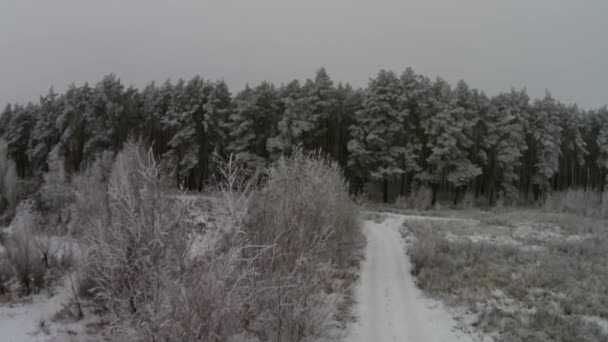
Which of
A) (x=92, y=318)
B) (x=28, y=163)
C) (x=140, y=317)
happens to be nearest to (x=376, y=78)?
(x=92, y=318)

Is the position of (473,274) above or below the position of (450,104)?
below

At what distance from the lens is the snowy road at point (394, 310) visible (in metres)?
6.95

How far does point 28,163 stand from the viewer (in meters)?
41.0

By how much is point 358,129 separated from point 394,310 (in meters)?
21.5

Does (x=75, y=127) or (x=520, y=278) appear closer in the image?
(x=520, y=278)

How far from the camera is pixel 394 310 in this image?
26.5 feet

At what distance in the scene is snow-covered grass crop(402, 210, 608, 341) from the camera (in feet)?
23.0

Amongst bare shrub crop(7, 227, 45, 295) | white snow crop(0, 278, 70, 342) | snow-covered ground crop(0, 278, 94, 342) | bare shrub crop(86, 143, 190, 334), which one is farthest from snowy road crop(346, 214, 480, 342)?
bare shrub crop(7, 227, 45, 295)

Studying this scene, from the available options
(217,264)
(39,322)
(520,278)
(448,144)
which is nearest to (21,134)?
(39,322)

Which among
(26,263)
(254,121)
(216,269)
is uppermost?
(254,121)

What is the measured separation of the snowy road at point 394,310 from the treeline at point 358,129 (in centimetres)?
1561

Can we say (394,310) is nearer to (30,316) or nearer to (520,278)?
(520,278)

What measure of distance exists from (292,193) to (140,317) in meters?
3.86

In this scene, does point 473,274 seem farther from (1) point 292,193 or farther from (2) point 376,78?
(2) point 376,78
